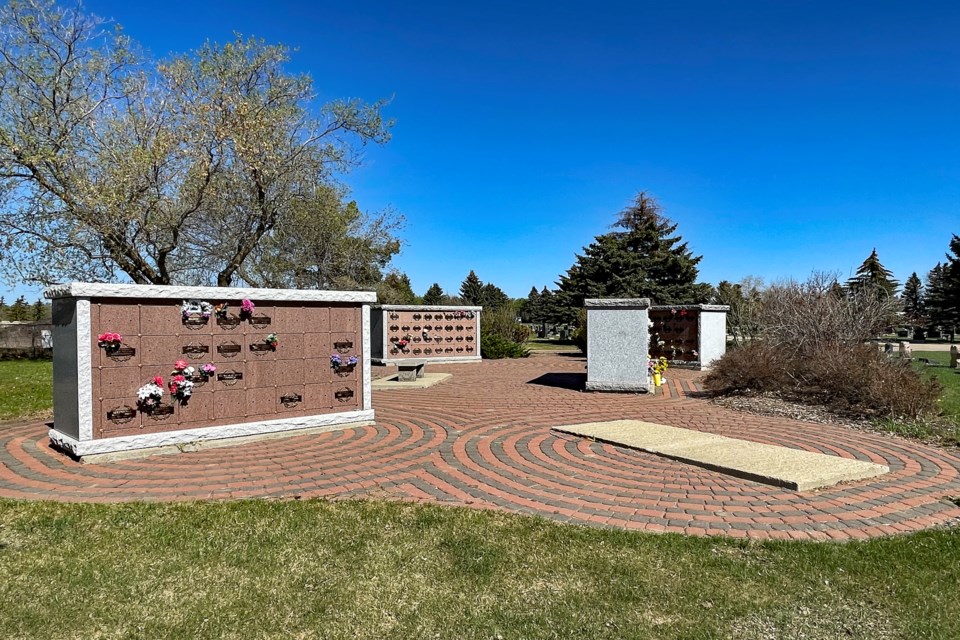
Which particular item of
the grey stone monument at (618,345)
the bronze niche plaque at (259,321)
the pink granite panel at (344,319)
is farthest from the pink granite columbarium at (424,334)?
the bronze niche plaque at (259,321)

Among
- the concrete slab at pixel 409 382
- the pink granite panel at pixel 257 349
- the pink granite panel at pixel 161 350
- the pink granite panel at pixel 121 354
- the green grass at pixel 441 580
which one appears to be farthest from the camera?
the concrete slab at pixel 409 382

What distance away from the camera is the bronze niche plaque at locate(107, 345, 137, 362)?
5.81 m

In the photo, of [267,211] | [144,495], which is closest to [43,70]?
[267,211]

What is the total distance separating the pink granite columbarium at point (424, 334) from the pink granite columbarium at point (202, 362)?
1031 centimetres

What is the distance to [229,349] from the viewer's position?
655 cm

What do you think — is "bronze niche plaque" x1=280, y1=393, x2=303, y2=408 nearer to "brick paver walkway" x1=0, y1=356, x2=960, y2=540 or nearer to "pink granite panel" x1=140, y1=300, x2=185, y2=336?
"brick paver walkway" x1=0, y1=356, x2=960, y2=540

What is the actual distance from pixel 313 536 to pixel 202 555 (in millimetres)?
625

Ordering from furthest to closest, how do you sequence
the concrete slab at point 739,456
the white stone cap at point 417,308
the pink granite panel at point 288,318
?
the white stone cap at point 417,308
the pink granite panel at point 288,318
the concrete slab at point 739,456

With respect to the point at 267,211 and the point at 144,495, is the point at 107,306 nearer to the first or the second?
the point at 144,495

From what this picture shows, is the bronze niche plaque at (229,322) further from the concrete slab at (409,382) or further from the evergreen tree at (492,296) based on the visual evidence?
the evergreen tree at (492,296)

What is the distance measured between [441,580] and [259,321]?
452 centimetres

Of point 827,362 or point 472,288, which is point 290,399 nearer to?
point 827,362

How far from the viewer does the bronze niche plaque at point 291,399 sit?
6.94 metres

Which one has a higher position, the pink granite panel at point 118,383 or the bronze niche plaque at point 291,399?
the pink granite panel at point 118,383
